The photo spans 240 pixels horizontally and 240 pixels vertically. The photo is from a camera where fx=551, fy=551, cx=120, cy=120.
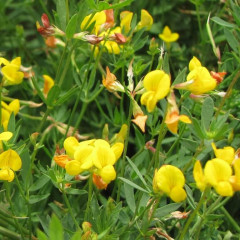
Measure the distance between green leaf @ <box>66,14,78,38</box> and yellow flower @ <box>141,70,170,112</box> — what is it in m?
0.40

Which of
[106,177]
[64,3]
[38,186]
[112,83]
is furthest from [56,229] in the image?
[64,3]

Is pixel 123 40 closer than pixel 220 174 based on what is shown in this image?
No

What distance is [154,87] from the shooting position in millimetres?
1243

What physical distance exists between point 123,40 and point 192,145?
43 cm

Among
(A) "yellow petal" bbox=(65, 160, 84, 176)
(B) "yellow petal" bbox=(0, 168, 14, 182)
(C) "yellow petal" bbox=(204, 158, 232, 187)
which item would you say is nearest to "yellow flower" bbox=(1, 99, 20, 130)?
(B) "yellow petal" bbox=(0, 168, 14, 182)

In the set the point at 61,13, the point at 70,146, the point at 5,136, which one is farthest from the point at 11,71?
the point at 70,146

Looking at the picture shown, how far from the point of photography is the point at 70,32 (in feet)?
5.25

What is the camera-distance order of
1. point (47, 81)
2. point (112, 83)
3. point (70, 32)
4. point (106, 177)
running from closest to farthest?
point (106, 177)
point (112, 83)
point (70, 32)
point (47, 81)

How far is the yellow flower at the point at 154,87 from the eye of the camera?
46.9 inches

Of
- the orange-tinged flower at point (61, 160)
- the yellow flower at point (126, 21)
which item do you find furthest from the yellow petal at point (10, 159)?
the yellow flower at point (126, 21)

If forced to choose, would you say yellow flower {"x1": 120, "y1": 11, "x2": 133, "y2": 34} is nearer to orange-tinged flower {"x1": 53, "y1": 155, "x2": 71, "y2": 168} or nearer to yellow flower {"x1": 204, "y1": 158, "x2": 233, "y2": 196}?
orange-tinged flower {"x1": 53, "y1": 155, "x2": 71, "y2": 168}

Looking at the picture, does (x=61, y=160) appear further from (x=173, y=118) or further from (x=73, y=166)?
(x=173, y=118)

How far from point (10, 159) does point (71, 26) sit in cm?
45

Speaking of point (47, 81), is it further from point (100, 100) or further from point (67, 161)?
point (67, 161)
